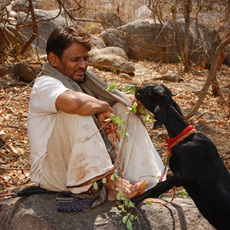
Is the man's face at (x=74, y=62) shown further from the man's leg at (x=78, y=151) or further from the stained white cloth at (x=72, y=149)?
the man's leg at (x=78, y=151)

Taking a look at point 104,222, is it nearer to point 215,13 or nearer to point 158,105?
point 158,105

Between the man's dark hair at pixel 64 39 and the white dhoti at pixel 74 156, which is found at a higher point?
the man's dark hair at pixel 64 39

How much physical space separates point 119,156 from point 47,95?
94 cm

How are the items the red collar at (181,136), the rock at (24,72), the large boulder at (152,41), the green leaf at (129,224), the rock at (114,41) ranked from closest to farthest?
the green leaf at (129,224) → the red collar at (181,136) → the rock at (24,72) → the rock at (114,41) → the large boulder at (152,41)

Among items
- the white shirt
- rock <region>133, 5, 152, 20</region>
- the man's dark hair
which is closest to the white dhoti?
the white shirt

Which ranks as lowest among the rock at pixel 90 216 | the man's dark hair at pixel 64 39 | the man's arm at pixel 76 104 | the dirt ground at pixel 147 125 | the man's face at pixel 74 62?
the dirt ground at pixel 147 125

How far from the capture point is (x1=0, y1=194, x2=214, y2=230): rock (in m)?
2.76

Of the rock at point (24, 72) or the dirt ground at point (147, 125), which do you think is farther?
the rock at point (24, 72)

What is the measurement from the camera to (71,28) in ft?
10.6

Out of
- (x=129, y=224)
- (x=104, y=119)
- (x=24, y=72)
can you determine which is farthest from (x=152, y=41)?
(x=129, y=224)

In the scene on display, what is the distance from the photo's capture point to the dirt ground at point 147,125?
468 cm

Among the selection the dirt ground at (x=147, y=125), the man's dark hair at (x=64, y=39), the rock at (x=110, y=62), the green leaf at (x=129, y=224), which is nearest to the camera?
the green leaf at (x=129, y=224)

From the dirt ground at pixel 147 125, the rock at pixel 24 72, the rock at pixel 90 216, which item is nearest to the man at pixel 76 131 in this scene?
the rock at pixel 90 216

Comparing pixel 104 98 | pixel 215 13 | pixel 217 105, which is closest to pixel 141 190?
pixel 104 98
